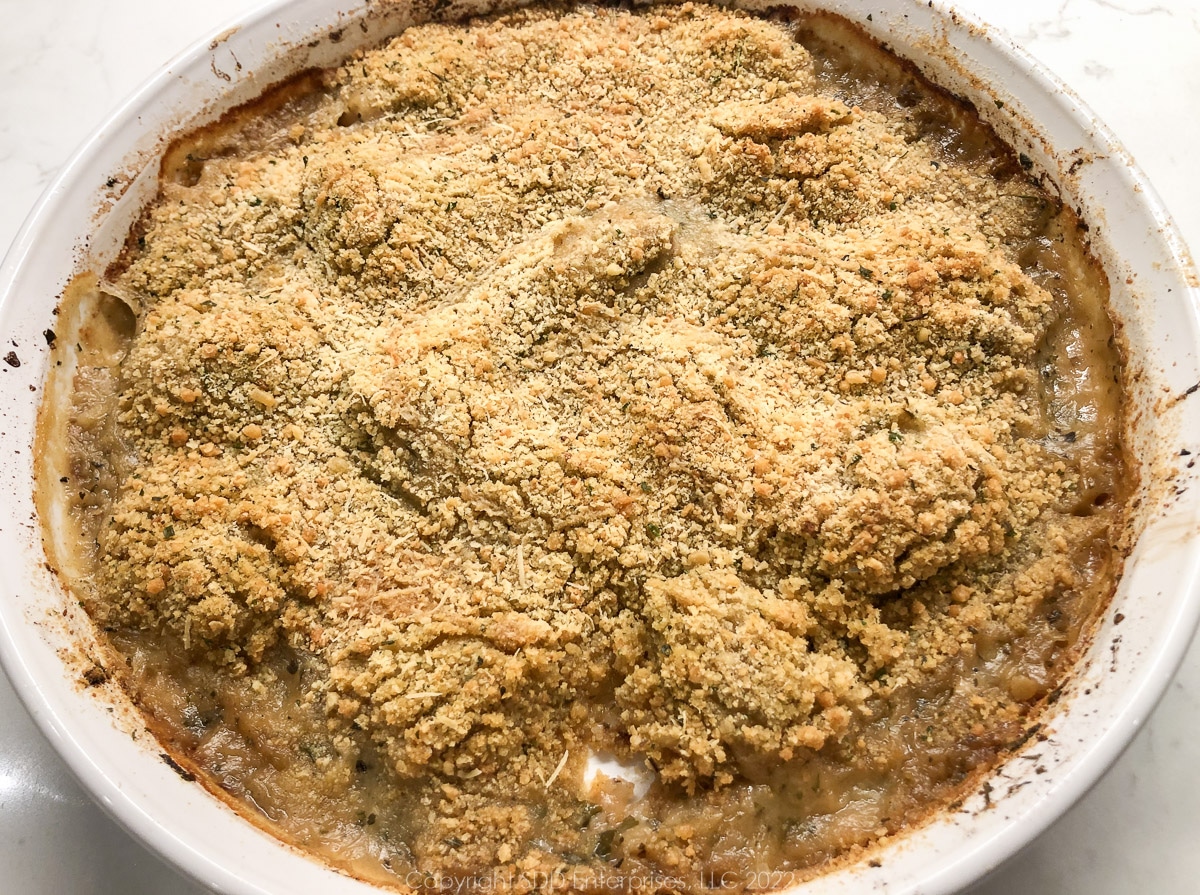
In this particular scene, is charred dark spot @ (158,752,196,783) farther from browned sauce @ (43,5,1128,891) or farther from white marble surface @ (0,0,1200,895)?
white marble surface @ (0,0,1200,895)

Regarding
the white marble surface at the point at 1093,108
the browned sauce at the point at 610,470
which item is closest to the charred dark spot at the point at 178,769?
the browned sauce at the point at 610,470

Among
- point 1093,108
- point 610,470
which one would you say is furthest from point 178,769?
point 1093,108

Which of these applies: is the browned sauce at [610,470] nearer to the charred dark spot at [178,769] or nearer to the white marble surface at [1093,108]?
the charred dark spot at [178,769]

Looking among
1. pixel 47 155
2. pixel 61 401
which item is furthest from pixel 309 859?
pixel 47 155

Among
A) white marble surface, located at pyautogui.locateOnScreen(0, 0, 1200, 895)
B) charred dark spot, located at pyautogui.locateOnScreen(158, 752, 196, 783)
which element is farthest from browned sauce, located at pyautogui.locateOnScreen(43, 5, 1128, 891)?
white marble surface, located at pyautogui.locateOnScreen(0, 0, 1200, 895)

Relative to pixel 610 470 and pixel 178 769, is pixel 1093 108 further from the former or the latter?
pixel 178 769

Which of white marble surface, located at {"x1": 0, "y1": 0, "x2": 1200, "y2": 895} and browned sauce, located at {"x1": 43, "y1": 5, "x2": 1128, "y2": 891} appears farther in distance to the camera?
white marble surface, located at {"x1": 0, "y1": 0, "x2": 1200, "y2": 895}

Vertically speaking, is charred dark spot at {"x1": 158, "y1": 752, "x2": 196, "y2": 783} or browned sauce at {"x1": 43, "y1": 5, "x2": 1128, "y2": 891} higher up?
browned sauce at {"x1": 43, "y1": 5, "x2": 1128, "y2": 891}

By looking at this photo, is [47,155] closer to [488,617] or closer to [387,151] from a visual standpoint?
[387,151]
